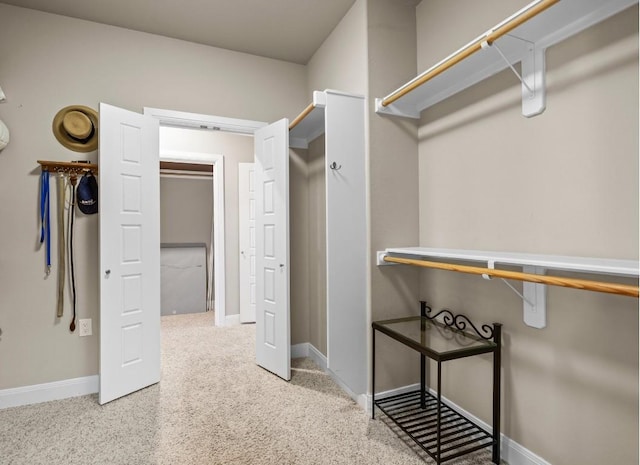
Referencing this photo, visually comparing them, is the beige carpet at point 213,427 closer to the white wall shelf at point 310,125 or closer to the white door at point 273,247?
the white door at point 273,247

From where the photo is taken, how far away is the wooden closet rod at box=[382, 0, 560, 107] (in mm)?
1250

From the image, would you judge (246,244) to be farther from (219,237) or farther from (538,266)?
(538,266)

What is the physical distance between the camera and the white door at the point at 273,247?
2709 millimetres

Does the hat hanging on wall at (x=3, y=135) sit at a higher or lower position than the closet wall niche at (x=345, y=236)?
higher

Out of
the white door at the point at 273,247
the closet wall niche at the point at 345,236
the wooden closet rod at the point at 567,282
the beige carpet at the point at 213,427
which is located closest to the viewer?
the wooden closet rod at the point at 567,282

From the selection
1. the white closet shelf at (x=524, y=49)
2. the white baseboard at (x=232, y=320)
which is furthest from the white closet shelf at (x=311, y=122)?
the white baseboard at (x=232, y=320)

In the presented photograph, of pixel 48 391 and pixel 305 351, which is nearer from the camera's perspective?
pixel 48 391

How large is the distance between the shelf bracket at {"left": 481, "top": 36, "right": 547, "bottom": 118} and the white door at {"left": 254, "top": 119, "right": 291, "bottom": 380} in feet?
5.25

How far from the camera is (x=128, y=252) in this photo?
2527mm

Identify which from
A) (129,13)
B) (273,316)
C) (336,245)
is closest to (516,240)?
(336,245)

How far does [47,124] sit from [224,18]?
145 centimetres

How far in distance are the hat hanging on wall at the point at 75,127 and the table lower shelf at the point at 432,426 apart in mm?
2681

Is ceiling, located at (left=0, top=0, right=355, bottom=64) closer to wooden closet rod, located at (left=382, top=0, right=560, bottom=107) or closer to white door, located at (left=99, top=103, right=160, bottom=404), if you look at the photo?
white door, located at (left=99, top=103, right=160, bottom=404)

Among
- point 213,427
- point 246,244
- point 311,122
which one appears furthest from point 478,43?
point 246,244
